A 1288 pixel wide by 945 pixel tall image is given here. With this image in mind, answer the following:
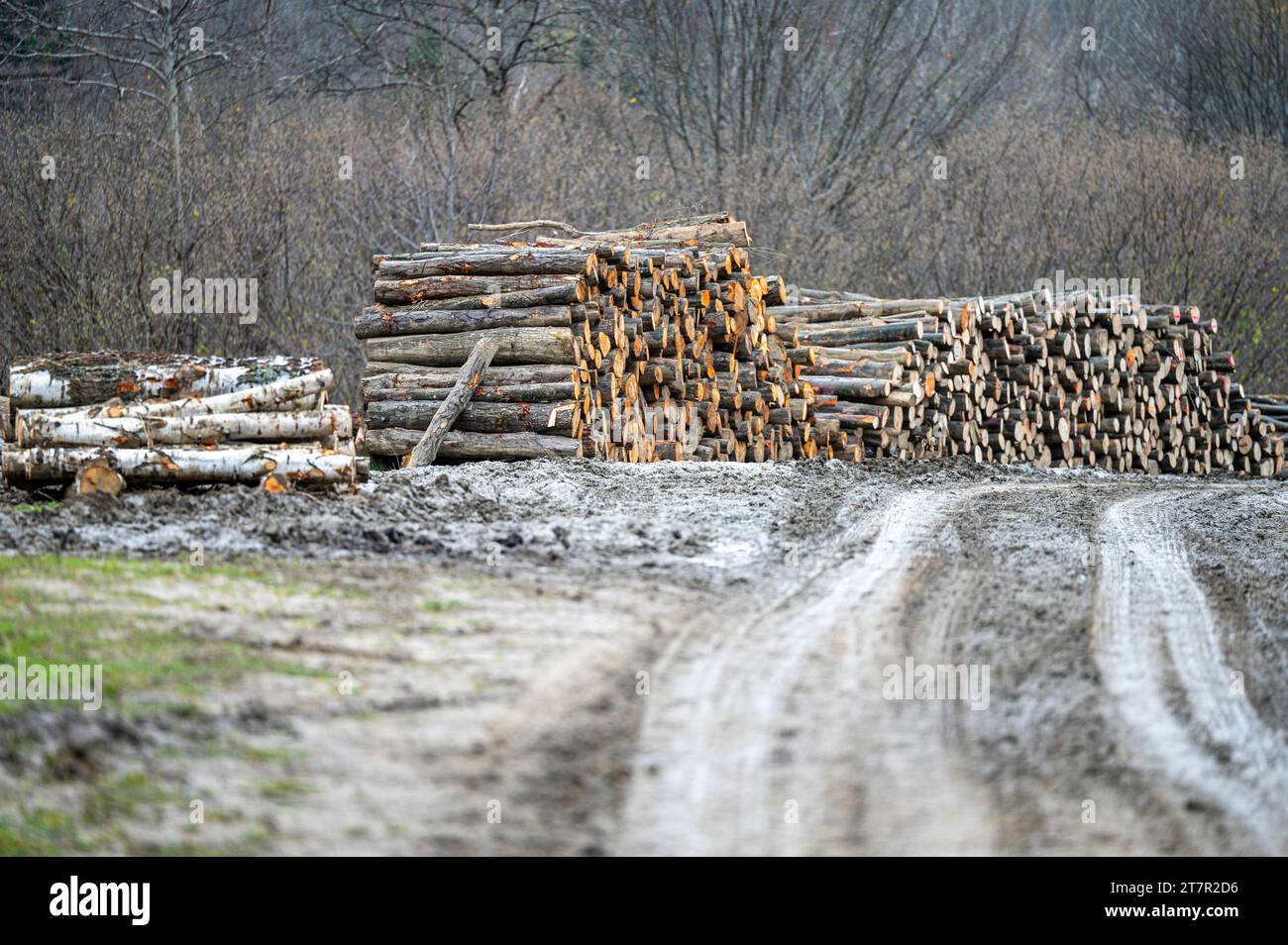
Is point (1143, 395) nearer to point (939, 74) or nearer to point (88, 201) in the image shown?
point (88, 201)

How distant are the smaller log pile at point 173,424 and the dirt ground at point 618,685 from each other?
0.35m

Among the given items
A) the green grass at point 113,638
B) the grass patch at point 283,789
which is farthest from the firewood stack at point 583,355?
the grass patch at point 283,789

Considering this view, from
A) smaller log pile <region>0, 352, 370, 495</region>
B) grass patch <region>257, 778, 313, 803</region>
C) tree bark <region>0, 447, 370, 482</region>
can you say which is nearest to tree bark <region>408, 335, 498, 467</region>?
smaller log pile <region>0, 352, 370, 495</region>

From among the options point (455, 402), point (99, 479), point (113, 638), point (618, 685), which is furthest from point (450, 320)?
point (618, 685)

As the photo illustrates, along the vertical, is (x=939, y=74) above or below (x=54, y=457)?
above

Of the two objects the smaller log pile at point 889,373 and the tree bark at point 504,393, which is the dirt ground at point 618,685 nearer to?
the tree bark at point 504,393

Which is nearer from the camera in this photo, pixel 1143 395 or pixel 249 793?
pixel 249 793

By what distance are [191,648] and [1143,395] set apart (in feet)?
47.2

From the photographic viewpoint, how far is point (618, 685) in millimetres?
4914

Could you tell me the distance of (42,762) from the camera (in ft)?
13.0

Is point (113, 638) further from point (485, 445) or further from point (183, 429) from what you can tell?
point (485, 445)

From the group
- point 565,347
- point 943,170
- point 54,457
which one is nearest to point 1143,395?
point 565,347

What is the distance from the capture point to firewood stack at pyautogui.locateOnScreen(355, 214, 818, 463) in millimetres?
11875

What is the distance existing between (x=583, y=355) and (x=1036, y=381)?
20.3ft
